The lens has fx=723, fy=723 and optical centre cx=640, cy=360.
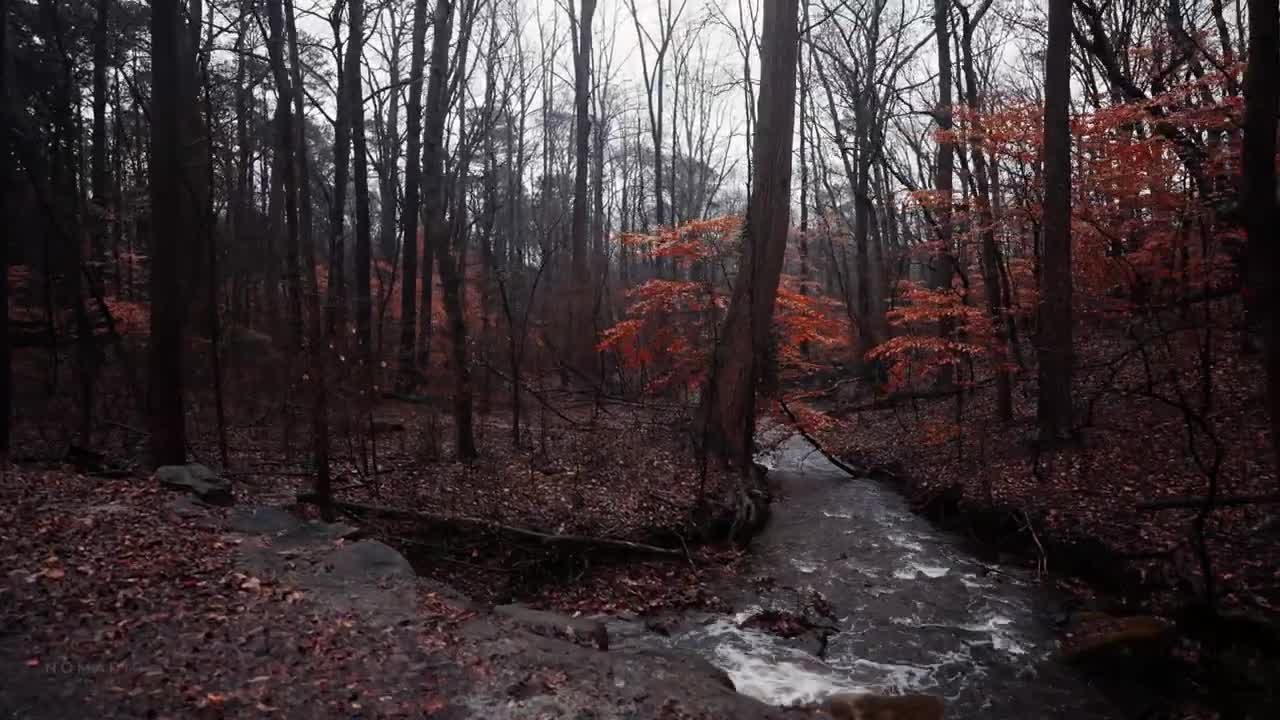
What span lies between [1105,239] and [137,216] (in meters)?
21.8

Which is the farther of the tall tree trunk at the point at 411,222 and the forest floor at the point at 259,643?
the tall tree trunk at the point at 411,222

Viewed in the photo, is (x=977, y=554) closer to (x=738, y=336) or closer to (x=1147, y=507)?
(x=1147, y=507)

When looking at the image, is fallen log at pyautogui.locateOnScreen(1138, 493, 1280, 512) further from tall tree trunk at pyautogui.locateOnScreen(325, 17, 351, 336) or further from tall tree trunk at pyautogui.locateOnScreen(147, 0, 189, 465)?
tall tree trunk at pyautogui.locateOnScreen(325, 17, 351, 336)

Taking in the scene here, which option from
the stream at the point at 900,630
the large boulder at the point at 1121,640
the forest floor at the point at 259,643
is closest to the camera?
the forest floor at the point at 259,643

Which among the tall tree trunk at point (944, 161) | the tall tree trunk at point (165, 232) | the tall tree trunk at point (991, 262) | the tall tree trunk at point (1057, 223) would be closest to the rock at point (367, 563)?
the tall tree trunk at point (165, 232)

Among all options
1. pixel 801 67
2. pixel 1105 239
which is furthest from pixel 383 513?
pixel 801 67

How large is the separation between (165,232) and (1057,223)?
1206 cm

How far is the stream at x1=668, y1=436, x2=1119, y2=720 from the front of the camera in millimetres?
5805

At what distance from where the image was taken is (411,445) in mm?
12281

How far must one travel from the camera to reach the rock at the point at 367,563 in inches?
246

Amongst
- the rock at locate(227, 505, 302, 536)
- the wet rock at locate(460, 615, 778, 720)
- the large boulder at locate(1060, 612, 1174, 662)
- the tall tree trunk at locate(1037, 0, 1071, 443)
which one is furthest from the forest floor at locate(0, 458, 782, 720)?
the tall tree trunk at locate(1037, 0, 1071, 443)

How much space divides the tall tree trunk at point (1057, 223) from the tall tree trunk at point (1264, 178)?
5.20m

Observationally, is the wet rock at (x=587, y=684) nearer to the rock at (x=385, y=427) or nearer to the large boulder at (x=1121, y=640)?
the large boulder at (x=1121, y=640)

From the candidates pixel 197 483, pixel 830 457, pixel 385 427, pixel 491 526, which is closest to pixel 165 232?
pixel 197 483
